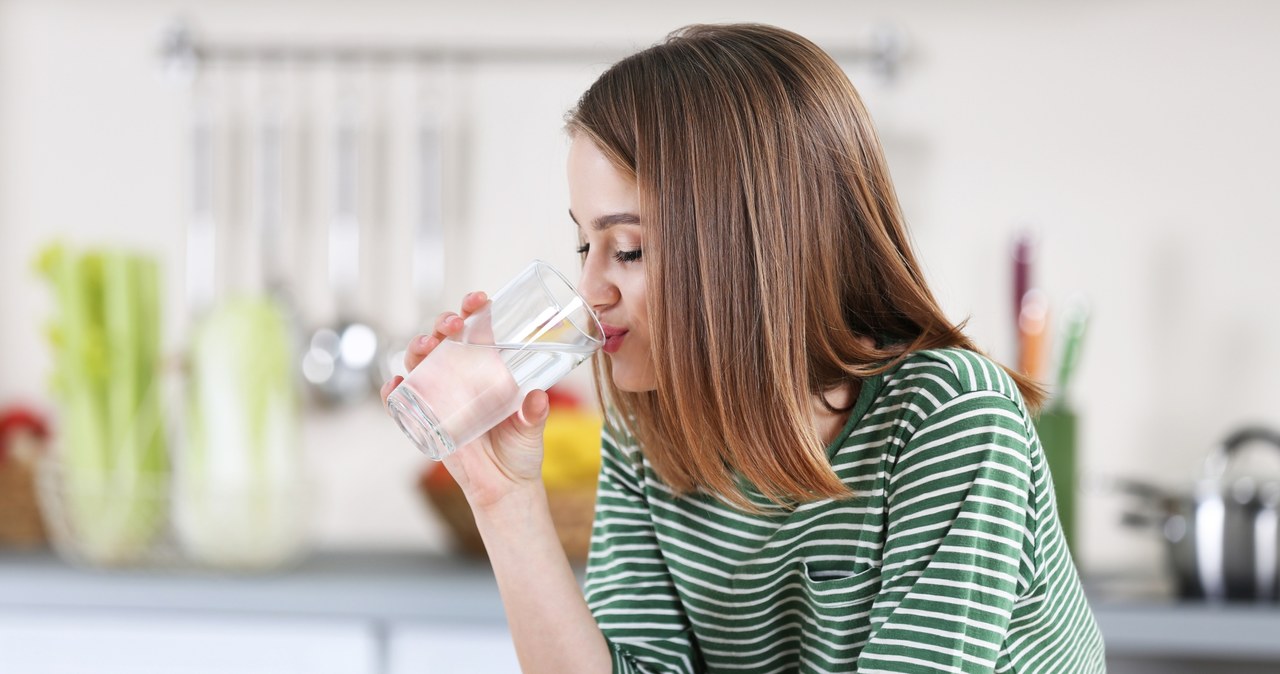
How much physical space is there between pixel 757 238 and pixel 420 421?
0.79ft

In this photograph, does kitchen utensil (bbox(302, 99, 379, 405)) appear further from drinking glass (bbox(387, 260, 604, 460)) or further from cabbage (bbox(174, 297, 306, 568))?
drinking glass (bbox(387, 260, 604, 460))

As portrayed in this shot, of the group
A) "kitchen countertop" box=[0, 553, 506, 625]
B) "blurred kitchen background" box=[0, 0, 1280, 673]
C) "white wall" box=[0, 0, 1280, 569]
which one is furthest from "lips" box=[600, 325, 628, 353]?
"white wall" box=[0, 0, 1280, 569]

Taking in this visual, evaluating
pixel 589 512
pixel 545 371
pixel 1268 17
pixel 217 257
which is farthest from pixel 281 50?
pixel 1268 17

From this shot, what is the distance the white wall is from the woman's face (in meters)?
1.06

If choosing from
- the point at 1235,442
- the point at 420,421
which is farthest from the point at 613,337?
the point at 1235,442

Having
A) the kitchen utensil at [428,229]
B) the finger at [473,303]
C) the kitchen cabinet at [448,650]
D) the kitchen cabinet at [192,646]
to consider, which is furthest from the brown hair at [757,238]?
the kitchen utensil at [428,229]

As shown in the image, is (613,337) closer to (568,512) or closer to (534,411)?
(534,411)

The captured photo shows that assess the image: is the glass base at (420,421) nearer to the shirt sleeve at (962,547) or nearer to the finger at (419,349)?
the finger at (419,349)

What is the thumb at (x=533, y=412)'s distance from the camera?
0.81m

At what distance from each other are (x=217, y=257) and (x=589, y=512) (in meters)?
0.78

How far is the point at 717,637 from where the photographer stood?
0.93 meters

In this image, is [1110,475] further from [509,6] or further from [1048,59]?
[509,6]

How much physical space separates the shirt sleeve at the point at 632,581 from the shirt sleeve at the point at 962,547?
0.79 ft

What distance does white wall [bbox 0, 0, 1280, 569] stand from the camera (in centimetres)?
182
